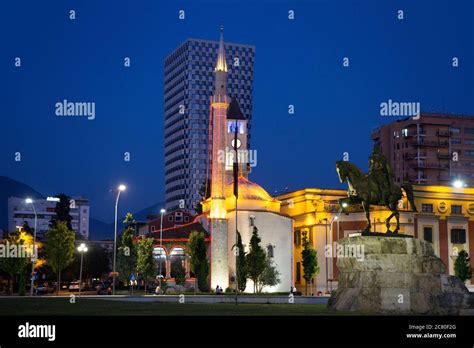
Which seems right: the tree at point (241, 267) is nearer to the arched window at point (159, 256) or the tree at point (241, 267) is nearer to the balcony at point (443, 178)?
the arched window at point (159, 256)

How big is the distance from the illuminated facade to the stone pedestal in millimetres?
53150

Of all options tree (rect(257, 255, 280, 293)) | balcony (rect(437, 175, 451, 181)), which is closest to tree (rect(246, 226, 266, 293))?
tree (rect(257, 255, 280, 293))

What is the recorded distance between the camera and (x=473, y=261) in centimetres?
9169

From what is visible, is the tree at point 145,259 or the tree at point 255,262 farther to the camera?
the tree at point 255,262

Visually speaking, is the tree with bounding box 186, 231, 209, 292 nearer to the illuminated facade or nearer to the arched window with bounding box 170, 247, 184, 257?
the arched window with bounding box 170, 247, 184, 257

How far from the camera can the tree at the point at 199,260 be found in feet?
260

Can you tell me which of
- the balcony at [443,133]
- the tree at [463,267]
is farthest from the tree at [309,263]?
the balcony at [443,133]

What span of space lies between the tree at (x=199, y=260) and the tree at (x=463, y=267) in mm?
30296

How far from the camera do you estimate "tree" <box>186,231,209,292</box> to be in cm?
7931

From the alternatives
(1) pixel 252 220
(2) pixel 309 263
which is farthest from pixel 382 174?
(1) pixel 252 220
